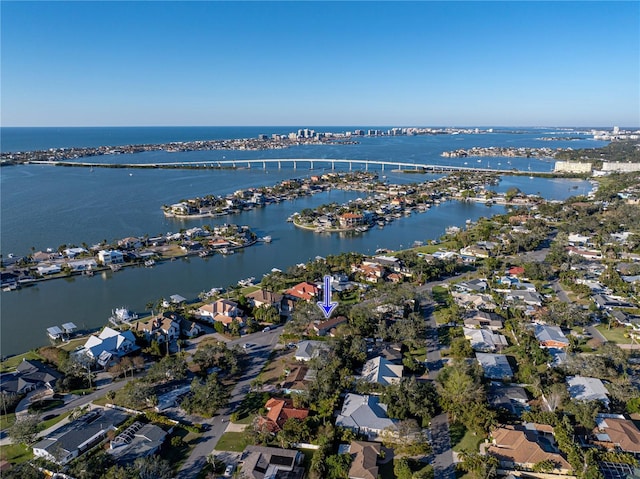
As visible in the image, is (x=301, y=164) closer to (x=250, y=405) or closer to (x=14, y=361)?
(x=14, y=361)

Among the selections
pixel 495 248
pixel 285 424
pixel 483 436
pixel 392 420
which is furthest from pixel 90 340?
pixel 495 248

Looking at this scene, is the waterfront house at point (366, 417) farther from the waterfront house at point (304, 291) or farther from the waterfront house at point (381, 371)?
the waterfront house at point (304, 291)

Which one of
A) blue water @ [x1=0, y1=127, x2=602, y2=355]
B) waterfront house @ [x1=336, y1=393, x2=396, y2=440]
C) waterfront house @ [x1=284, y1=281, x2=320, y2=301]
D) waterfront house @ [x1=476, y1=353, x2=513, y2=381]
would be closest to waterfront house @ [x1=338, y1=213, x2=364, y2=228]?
blue water @ [x1=0, y1=127, x2=602, y2=355]

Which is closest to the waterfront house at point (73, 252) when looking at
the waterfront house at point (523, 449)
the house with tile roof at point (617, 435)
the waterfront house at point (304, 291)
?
the waterfront house at point (304, 291)

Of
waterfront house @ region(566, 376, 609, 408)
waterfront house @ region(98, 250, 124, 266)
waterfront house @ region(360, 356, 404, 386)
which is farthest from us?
waterfront house @ region(98, 250, 124, 266)

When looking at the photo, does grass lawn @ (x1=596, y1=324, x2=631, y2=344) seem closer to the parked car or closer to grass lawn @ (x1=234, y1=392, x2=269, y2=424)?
grass lawn @ (x1=234, y1=392, x2=269, y2=424)
